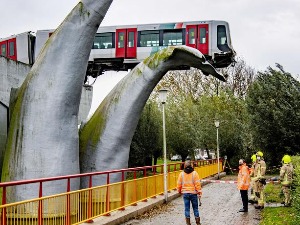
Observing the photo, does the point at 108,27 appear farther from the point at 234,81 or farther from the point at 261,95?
the point at 234,81

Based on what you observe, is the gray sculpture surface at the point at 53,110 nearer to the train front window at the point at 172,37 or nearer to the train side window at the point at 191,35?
the train side window at the point at 191,35

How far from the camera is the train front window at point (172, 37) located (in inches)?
1394

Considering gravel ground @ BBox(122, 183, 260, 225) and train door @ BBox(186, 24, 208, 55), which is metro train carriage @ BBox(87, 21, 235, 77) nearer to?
train door @ BBox(186, 24, 208, 55)

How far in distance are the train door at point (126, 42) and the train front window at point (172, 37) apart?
7.17 feet

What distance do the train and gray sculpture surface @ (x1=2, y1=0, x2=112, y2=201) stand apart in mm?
19537

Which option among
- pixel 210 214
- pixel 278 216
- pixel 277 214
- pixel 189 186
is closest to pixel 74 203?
pixel 189 186

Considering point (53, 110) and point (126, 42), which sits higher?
point (126, 42)

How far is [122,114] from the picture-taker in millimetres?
17500

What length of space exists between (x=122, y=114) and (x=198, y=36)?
61.1 feet

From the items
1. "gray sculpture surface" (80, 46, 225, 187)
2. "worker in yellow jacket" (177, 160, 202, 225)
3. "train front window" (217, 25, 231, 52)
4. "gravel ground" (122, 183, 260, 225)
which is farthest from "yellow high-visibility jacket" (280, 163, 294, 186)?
"train front window" (217, 25, 231, 52)

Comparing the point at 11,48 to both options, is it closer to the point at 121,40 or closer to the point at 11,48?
the point at 11,48

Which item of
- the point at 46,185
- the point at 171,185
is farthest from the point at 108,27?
the point at 46,185

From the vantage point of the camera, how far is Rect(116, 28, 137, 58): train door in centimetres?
3584

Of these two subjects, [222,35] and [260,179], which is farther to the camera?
[222,35]
